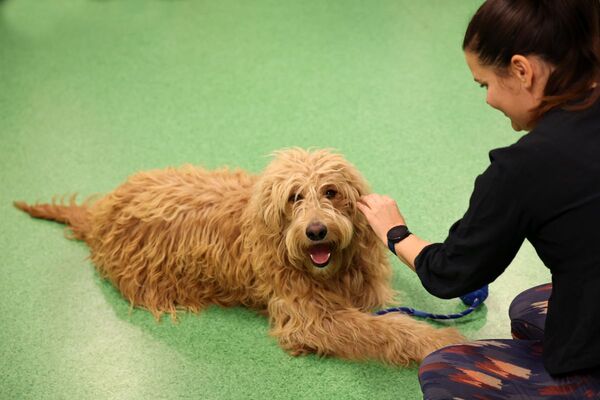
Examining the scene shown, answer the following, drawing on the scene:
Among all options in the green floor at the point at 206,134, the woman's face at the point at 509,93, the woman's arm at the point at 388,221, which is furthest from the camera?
the green floor at the point at 206,134

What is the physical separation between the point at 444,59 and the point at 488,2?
8.55ft

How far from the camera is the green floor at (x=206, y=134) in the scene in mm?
2307

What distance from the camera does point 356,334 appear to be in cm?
223

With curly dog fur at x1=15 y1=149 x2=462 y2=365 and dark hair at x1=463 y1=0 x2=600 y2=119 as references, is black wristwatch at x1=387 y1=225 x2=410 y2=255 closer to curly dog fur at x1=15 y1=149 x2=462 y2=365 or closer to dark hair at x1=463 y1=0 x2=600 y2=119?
curly dog fur at x1=15 y1=149 x2=462 y2=365

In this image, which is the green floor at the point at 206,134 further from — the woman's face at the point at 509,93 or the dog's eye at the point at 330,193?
the woman's face at the point at 509,93

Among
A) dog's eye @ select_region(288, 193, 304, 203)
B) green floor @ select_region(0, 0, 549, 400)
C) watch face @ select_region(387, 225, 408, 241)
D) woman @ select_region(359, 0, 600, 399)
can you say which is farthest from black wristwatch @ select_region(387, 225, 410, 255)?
green floor @ select_region(0, 0, 549, 400)

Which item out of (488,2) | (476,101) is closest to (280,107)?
(476,101)

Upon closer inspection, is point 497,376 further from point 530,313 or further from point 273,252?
point 273,252

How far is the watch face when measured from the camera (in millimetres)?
1793

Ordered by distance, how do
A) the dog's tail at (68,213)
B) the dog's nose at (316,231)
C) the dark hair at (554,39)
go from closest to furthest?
the dark hair at (554,39) → the dog's nose at (316,231) → the dog's tail at (68,213)

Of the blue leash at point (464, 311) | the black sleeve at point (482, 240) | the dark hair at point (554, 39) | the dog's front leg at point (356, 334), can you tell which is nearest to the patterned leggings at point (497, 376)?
the black sleeve at point (482, 240)

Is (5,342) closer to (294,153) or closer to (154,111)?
(294,153)

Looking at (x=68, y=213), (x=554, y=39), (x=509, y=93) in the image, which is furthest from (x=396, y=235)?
(x=68, y=213)

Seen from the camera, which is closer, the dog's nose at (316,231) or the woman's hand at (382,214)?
the woman's hand at (382,214)
